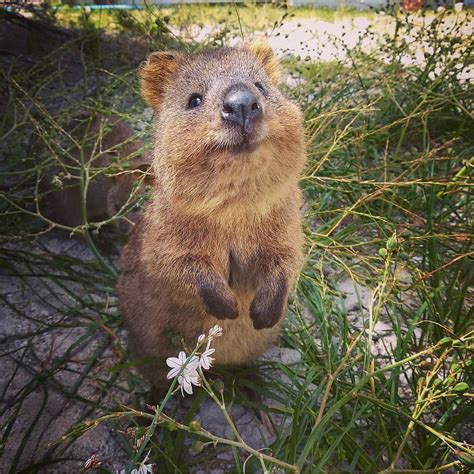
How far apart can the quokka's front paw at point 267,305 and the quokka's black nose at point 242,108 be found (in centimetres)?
73

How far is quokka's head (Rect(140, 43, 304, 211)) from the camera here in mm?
1793

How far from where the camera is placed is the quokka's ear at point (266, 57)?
246 centimetres

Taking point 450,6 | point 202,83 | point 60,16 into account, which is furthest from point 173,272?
point 60,16

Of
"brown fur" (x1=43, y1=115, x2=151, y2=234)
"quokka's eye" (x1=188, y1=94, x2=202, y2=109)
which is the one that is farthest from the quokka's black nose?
"brown fur" (x1=43, y1=115, x2=151, y2=234)

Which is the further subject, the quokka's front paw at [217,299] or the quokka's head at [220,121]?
the quokka's front paw at [217,299]

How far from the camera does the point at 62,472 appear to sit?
2260 millimetres

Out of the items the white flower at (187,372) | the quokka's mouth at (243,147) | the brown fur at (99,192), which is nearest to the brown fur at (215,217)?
the quokka's mouth at (243,147)

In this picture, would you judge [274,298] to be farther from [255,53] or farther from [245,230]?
[255,53]

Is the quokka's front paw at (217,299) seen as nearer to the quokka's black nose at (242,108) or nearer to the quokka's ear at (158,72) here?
the quokka's black nose at (242,108)

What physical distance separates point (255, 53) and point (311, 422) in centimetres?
169

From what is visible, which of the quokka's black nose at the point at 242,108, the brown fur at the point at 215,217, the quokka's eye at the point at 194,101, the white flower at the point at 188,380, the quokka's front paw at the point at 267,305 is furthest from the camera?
the quokka's front paw at the point at 267,305

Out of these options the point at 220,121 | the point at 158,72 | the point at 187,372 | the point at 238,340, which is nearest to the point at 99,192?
the point at 158,72

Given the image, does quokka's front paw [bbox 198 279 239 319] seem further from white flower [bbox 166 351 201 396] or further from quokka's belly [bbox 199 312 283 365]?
white flower [bbox 166 351 201 396]

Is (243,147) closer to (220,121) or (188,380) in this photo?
(220,121)
